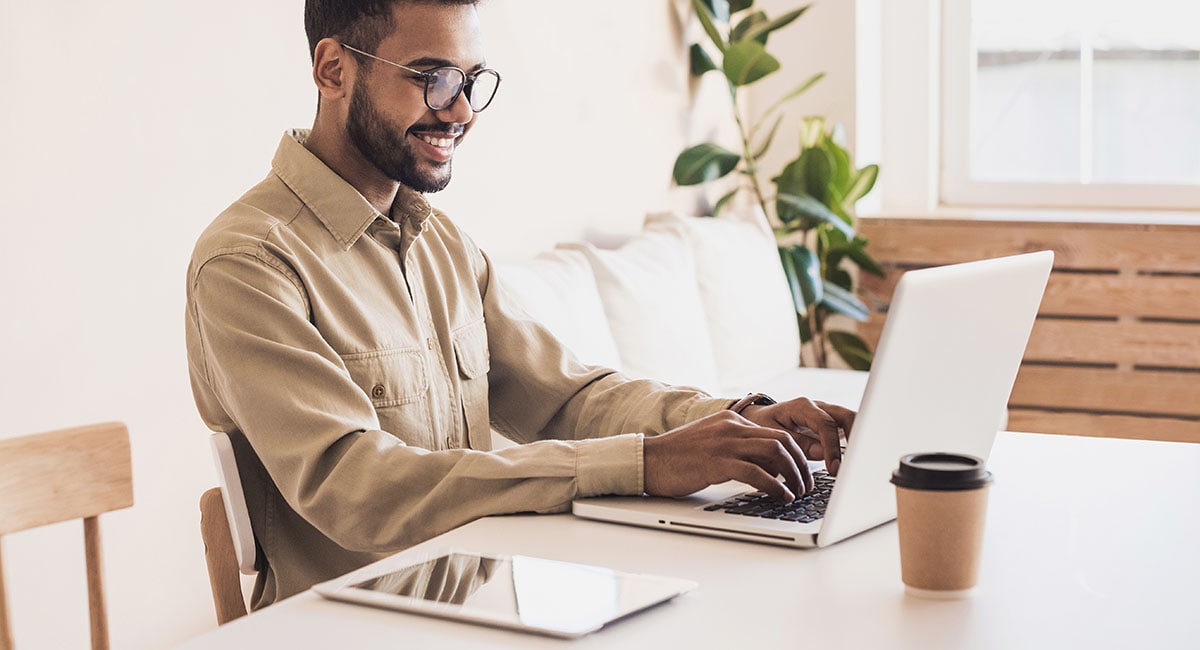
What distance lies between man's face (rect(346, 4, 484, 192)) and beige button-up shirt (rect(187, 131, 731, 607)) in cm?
7

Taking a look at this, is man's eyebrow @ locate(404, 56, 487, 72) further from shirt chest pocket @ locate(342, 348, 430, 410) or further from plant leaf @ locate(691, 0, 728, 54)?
plant leaf @ locate(691, 0, 728, 54)

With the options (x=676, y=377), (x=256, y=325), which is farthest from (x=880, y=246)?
(x=256, y=325)

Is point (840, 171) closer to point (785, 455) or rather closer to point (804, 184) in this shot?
point (804, 184)

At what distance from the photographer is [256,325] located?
4.46 ft

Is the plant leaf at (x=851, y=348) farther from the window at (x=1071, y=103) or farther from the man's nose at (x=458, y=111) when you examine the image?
the man's nose at (x=458, y=111)

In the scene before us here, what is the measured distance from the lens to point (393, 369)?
1527 millimetres

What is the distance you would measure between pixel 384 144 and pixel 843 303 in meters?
2.38

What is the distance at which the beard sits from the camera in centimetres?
159

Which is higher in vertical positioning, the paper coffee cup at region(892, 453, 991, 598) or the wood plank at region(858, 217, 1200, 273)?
the paper coffee cup at region(892, 453, 991, 598)

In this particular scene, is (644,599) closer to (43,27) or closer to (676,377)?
(43,27)

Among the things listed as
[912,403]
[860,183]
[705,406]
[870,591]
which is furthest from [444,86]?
[860,183]

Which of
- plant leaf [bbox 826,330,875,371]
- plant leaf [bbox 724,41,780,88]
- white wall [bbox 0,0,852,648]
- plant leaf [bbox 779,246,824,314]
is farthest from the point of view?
plant leaf [bbox 826,330,875,371]

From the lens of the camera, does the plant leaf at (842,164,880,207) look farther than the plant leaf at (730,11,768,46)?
Yes

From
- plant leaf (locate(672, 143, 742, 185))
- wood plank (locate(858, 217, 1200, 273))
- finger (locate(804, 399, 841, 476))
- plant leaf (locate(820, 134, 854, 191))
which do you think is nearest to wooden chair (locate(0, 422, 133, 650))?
finger (locate(804, 399, 841, 476))
